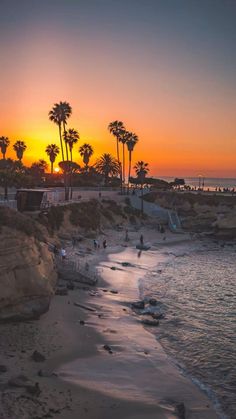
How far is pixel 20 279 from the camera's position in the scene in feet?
62.6

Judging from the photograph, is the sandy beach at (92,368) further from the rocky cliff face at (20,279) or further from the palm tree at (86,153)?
the palm tree at (86,153)

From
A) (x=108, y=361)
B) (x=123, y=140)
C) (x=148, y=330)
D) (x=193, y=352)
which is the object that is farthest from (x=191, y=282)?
(x=123, y=140)

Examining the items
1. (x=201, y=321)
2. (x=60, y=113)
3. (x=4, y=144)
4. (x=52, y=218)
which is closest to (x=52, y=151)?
(x=4, y=144)

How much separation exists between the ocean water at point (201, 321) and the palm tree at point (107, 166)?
201ft

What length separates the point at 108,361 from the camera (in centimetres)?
1745

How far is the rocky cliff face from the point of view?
18.5 m

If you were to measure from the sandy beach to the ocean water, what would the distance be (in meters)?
0.80

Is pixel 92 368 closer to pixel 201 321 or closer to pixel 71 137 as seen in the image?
pixel 201 321

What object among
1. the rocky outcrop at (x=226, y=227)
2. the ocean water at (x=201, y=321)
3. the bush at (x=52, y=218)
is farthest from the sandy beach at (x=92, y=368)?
the rocky outcrop at (x=226, y=227)

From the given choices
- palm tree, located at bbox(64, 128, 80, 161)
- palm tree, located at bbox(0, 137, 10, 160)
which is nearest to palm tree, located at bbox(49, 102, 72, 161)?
palm tree, located at bbox(64, 128, 80, 161)

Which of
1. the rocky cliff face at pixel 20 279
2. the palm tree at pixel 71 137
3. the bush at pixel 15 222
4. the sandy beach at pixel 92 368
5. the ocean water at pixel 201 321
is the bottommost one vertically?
the ocean water at pixel 201 321

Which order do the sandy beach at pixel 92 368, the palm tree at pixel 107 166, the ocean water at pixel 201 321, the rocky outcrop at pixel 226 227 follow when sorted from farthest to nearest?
the palm tree at pixel 107 166
the rocky outcrop at pixel 226 227
the ocean water at pixel 201 321
the sandy beach at pixel 92 368

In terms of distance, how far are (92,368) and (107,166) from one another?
292 feet

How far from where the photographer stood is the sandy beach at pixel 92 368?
13.1 meters
